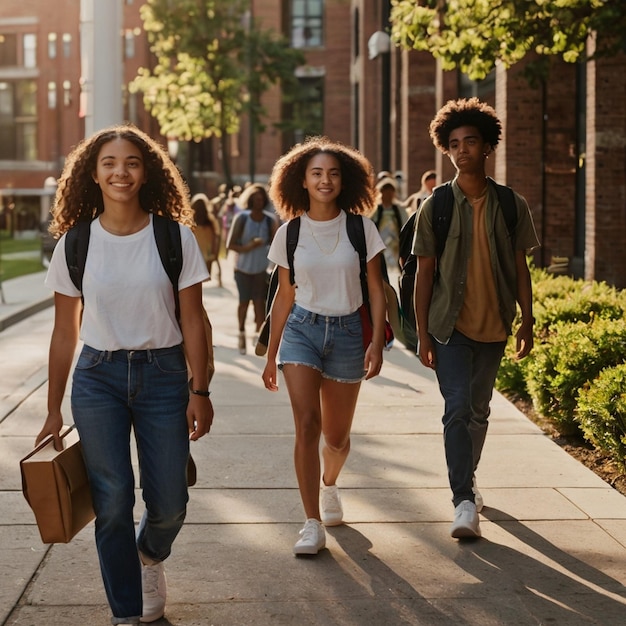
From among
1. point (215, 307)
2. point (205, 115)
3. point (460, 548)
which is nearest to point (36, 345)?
point (215, 307)

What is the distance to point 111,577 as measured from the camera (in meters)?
4.43

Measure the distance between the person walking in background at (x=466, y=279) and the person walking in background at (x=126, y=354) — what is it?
1.73 m

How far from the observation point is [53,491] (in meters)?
4.25

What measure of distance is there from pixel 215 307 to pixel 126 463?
15.0 meters

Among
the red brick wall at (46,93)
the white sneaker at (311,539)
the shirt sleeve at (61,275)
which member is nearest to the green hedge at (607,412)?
the white sneaker at (311,539)

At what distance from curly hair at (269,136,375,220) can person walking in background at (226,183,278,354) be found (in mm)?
7064

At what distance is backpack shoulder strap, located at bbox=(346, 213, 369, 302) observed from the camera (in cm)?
582

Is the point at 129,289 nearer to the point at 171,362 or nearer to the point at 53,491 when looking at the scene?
the point at 171,362

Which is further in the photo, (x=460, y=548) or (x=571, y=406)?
(x=571, y=406)

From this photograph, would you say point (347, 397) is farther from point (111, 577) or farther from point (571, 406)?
point (571, 406)

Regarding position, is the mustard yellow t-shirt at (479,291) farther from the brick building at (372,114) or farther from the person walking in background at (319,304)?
the brick building at (372,114)

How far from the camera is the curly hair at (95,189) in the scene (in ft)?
15.2

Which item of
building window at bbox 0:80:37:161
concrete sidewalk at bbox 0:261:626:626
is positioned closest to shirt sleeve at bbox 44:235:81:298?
concrete sidewalk at bbox 0:261:626:626

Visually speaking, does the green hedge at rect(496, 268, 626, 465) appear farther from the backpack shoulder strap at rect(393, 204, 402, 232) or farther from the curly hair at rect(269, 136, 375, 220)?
the backpack shoulder strap at rect(393, 204, 402, 232)
